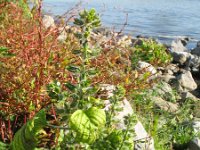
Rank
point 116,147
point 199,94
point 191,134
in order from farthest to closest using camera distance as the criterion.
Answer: point 199,94, point 191,134, point 116,147

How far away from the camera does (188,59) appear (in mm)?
12320

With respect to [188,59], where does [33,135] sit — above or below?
above

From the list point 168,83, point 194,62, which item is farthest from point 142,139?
point 194,62

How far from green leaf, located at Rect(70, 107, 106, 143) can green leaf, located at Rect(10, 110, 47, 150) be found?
0.18 metres

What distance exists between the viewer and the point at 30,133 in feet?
6.84

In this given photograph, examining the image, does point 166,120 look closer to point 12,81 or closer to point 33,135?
point 12,81

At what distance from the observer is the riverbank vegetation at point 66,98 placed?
217 cm

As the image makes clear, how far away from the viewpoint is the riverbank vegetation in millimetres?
2170

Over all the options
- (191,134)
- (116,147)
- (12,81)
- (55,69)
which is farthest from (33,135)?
(191,134)

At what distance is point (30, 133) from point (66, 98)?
463 millimetres

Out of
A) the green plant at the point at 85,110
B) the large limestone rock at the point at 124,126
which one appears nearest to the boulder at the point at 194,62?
the large limestone rock at the point at 124,126

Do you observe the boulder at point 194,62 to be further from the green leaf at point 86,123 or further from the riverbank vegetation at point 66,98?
the green leaf at point 86,123

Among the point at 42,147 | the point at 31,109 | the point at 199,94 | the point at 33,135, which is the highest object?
the point at 33,135

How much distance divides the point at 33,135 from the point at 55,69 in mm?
1865
